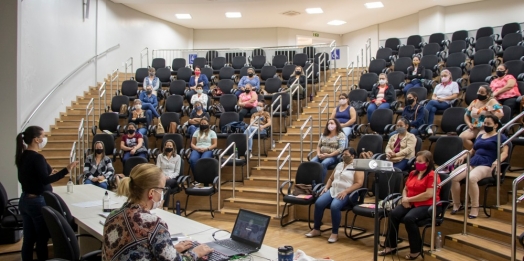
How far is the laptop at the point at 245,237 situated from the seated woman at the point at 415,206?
281cm

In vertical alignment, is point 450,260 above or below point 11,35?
below

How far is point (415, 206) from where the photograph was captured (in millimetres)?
5660

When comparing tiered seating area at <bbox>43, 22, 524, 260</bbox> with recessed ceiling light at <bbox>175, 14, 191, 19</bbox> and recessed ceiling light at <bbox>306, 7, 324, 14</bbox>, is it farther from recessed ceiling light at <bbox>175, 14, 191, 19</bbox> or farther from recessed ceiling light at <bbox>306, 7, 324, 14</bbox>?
recessed ceiling light at <bbox>175, 14, 191, 19</bbox>

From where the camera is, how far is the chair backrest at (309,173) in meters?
7.25

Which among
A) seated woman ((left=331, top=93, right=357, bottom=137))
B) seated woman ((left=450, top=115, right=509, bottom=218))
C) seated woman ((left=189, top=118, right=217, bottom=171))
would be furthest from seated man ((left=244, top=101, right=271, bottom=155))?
seated woman ((left=450, top=115, right=509, bottom=218))

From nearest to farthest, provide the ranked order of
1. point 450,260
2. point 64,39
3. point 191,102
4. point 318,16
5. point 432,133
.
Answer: point 450,260, point 432,133, point 191,102, point 64,39, point 318,16

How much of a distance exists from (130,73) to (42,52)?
376 centimetres

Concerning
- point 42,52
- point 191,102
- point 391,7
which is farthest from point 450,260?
point 391,7

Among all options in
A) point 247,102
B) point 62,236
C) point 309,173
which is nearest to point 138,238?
point 62,236

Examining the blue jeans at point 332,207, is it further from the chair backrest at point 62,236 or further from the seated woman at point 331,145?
the chair backrest at point 62,236

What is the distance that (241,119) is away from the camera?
9.95 m

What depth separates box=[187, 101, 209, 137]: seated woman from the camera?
949 centimetres

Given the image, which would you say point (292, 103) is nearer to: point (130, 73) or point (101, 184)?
point (101, 184)

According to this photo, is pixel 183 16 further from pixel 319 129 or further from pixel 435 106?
pixel 435 106
